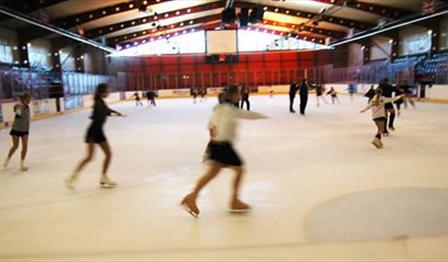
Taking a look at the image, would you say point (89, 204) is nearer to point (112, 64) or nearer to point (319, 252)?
point (319, 252)

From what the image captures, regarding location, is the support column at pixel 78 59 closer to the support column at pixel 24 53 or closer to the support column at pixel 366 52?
the support column at pixel 24 53

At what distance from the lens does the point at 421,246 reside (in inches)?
131

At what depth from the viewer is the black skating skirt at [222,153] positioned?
3.96m

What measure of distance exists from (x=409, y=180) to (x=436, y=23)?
2298 cm

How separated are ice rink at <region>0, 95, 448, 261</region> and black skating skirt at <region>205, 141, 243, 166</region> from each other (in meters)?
0.62

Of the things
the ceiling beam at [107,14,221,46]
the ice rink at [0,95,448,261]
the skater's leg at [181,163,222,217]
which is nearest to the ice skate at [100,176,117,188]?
the ice rink at [0,95,448,261]

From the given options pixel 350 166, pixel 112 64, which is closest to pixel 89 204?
pixel 350 166

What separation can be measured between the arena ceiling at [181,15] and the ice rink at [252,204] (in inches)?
531

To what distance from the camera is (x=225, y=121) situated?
12.8ft

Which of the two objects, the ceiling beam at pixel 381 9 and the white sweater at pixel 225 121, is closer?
the white sweater at pixel 225 121

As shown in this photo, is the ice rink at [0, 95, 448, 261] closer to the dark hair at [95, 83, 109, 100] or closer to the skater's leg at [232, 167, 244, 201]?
the skater's leg at [232, 167, 244, 201]

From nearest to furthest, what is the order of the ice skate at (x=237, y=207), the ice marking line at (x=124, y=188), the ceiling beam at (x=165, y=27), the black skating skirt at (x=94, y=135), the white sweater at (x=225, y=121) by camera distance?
the white sweater at (x=225, y=121) < the ice skate at (x=237, y=207) < the ice marking line at (x=124, y=188) < the black skating skirt at (x=94, y=135) < the ceiling beam at (x=165, y=27)

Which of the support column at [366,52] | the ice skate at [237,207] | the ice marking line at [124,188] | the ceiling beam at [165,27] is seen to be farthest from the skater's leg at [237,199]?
the support column at [366,52]

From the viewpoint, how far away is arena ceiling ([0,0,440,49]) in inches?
874
